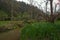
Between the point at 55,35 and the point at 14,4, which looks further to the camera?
the point at 14,4

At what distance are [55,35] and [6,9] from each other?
85.3 ft

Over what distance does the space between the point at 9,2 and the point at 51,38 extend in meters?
26.0

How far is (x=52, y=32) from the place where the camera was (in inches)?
219

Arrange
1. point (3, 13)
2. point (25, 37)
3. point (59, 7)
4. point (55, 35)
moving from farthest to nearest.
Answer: point (3, 13) → point (59, 7) → point (25, 37) → point (55, 35)

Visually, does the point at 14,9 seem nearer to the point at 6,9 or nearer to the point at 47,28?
the point at 6,9

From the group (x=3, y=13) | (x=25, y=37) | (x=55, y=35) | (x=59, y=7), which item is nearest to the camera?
(x=55, y=35)

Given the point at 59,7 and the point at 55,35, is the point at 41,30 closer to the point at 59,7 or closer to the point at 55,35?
the point at 55,35

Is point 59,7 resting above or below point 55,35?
above

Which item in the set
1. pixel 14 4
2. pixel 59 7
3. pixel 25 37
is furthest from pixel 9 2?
pixel 25 37

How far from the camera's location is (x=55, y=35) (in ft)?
18.2

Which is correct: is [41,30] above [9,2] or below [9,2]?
below

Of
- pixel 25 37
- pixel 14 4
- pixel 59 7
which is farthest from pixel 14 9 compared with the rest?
pixel 25 37

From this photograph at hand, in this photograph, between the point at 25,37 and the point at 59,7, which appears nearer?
the point at 25,37

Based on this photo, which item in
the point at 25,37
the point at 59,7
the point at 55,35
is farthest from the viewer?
the point at 59,7
